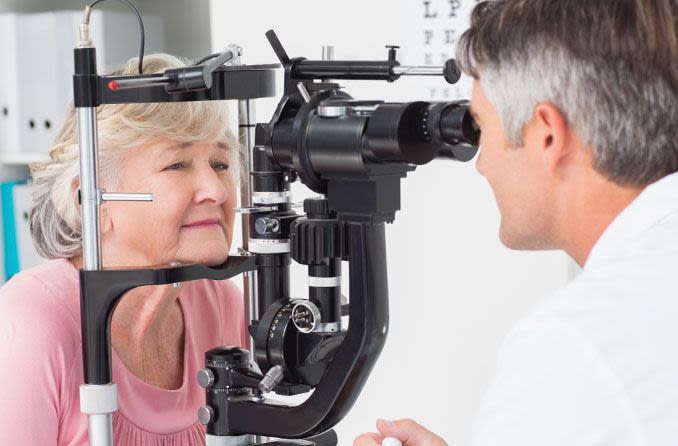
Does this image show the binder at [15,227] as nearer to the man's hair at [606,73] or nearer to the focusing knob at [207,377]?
the focusing knob at [207,377]

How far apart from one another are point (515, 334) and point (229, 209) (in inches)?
24.2

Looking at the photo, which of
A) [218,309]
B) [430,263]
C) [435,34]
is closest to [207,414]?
[218,309]

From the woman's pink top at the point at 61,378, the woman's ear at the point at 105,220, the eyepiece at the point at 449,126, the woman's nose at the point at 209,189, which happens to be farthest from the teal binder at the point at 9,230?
the eyepiece at the point at 449,126

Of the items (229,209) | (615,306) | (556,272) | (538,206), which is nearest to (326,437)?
(229,209)

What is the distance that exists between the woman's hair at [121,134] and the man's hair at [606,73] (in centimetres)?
53

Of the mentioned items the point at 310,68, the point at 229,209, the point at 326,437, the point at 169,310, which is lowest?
the point at 326,437

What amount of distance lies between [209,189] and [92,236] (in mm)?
213

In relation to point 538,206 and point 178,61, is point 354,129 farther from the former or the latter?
point 178,61

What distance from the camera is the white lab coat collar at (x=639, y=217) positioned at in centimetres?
92

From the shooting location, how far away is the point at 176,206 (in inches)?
54.5

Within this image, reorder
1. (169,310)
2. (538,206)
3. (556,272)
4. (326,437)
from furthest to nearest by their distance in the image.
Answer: (556,272)
(169,310)
(326,437)
(538,206)

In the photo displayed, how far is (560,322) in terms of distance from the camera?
86 centimetres

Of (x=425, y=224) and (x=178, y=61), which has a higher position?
(x=178, y=61)

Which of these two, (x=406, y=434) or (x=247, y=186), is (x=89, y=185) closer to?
(x=247, y=186)
